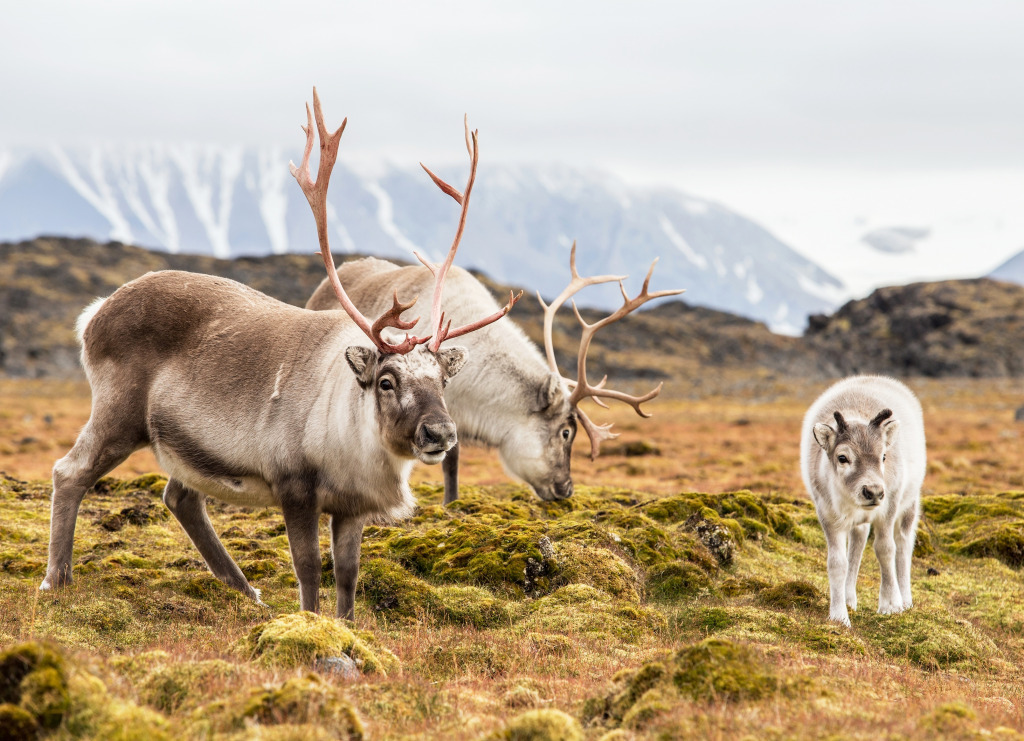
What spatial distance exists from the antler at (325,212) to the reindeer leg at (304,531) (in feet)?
5.26

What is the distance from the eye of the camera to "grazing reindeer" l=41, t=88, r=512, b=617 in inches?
330

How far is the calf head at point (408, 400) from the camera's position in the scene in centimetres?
790

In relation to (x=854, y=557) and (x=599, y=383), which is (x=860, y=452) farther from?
(x=599, y=383)

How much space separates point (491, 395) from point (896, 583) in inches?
238

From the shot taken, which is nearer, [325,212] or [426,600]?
[325,212]

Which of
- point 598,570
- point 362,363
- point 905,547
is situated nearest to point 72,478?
point 362,363

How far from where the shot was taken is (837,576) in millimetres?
10023

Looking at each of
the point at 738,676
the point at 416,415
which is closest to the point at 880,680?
the point at 738,676

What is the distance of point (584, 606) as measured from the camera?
30.5 feet

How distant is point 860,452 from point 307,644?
21.3ft

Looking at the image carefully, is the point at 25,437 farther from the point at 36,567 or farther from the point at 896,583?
the point at 896,583

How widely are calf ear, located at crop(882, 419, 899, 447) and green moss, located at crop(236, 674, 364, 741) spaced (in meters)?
7.21

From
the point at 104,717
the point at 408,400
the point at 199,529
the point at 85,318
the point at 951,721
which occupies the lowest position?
the point at 199,529

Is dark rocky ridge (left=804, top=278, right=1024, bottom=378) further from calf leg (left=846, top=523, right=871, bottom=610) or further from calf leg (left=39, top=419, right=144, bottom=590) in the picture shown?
calf leg (left=39, top=419, right=144, bottom=590)
